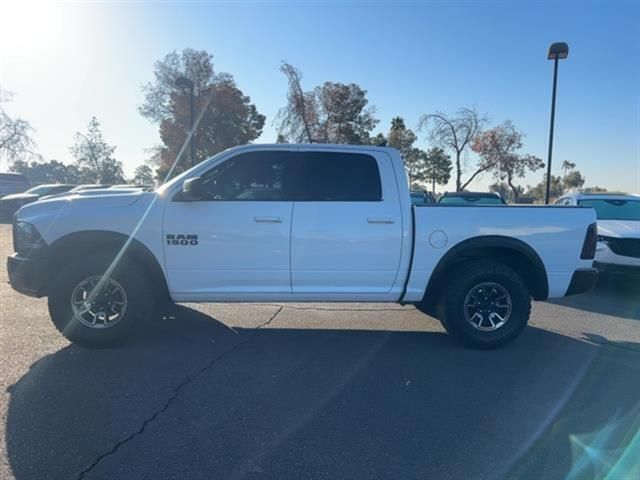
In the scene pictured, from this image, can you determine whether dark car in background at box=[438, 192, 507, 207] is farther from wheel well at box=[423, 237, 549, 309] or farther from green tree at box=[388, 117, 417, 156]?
green tree at box=[388, 117, 417, 156]

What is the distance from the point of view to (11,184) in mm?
23766

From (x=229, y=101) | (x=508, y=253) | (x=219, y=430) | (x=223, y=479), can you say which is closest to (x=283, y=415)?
(x=219, y=430)

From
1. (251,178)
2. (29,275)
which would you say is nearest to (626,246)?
(251,178)

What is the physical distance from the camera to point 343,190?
4730 millimetres

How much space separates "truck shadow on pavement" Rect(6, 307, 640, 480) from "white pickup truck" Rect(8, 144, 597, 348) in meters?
0.51

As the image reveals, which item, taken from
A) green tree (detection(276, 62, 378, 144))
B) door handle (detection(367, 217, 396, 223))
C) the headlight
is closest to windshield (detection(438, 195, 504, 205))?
door handle (detection(367, 217, 396, 223))

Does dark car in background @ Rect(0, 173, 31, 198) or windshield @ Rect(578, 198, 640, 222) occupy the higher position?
dark car in background @ Rect(0, 173, 31, 198)

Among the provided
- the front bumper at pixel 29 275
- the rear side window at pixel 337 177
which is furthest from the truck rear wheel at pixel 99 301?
the rear side window at pixel 337 177

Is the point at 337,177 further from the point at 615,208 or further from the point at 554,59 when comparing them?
the point at 554,59

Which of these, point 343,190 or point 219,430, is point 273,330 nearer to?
point 343,190

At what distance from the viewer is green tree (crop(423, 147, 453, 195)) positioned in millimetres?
44906

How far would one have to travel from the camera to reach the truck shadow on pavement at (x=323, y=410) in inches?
110

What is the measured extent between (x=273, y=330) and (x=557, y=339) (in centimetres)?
338

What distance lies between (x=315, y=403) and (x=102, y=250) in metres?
2.67
